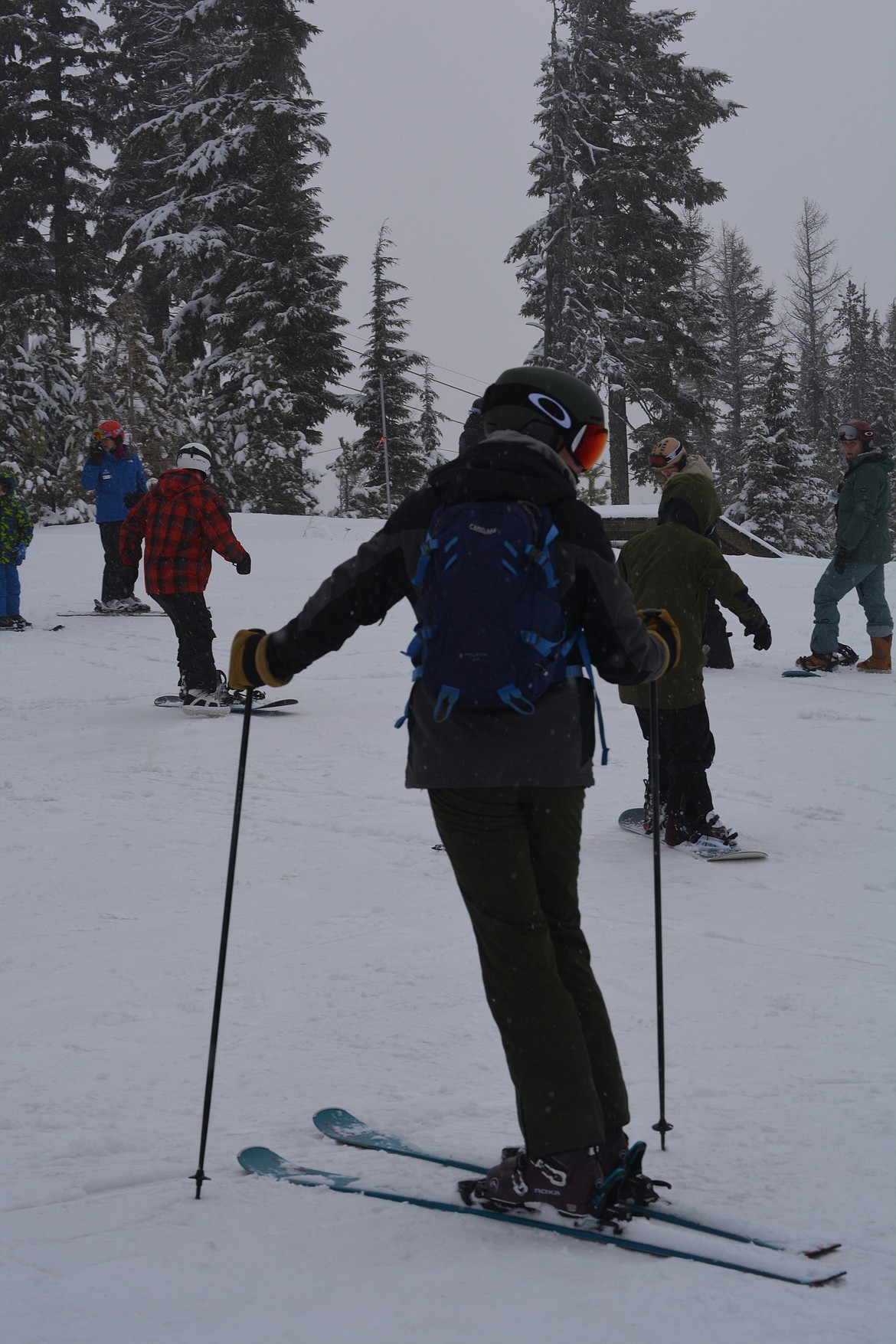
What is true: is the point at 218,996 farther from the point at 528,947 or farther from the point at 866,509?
the point at 866,509

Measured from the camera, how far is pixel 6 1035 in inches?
140

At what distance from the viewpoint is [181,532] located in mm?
8344

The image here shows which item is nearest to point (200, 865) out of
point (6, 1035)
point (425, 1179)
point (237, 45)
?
point (6, 1035)

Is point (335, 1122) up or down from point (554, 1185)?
down

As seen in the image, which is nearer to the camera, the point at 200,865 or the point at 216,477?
the point at 200,865

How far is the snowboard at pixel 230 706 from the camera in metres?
8.66

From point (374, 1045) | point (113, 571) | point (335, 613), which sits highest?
point (113, 571)

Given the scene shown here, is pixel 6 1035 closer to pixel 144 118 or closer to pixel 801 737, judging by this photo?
pixel 801 737

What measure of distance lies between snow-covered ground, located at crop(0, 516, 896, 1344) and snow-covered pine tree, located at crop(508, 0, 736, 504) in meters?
23.4

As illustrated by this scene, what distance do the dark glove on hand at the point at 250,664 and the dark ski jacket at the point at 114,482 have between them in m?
10.4

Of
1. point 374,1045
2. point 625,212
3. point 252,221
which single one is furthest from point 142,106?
point 374,1045

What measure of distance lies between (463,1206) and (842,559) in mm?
7877

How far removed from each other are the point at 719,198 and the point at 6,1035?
107 feet

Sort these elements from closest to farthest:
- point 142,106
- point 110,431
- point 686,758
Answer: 1. point 686,758
2. point 110,431
3. point 142,106
